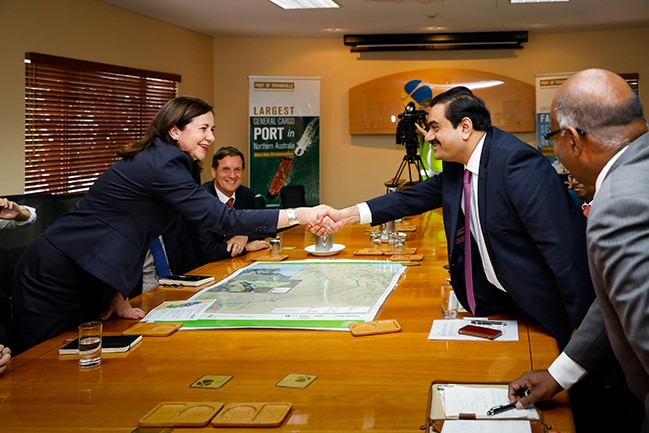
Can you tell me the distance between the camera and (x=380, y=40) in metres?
8.16

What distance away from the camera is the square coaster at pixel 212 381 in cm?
155

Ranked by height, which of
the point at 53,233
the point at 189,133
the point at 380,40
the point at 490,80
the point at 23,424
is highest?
the point at 380,40

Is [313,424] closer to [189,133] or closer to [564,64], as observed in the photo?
[189,133]

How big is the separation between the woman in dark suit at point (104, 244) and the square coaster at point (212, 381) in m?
0.68

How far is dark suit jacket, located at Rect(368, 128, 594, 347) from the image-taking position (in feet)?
6.32

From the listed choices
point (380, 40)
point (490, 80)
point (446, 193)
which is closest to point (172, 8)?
point (380, 40)

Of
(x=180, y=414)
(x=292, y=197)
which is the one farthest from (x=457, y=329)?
(x=292, y=197)

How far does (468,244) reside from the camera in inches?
86.9

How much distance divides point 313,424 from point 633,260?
2.24ft

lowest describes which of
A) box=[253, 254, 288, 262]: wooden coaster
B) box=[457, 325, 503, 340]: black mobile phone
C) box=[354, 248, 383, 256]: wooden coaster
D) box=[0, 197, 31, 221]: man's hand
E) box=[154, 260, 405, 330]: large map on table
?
box=[457, 325, 503, 340]: black mobile phone

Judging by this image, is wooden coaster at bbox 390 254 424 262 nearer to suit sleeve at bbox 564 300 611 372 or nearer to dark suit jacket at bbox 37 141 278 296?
dark suit jacket at bbox 37 141 278 296

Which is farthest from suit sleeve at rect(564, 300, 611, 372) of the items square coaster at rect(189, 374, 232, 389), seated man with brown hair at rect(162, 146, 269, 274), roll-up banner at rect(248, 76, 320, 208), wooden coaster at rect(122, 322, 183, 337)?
roll-up banner at rect(248, 76, 320, 208)

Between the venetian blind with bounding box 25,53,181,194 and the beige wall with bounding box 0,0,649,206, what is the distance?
32cm

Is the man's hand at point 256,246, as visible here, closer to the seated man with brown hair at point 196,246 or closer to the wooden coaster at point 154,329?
the seated man with brown hair at point 196,246
